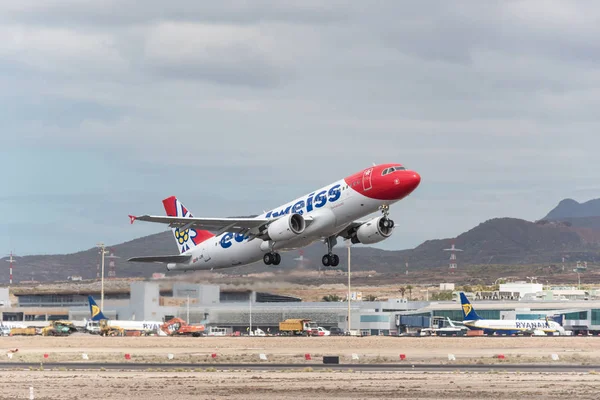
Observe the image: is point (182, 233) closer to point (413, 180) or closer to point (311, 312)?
point (413, 180)

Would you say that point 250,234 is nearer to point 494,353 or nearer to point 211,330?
point 494,353

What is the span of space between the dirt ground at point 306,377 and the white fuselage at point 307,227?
9.68m

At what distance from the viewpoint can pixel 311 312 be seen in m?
→ 175

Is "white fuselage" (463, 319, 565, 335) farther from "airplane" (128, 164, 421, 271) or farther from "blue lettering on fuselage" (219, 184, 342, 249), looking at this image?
"blue lettering on fuselage" (219, 184, 342, 249)

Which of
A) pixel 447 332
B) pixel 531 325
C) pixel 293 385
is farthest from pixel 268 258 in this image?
pixel 531 325

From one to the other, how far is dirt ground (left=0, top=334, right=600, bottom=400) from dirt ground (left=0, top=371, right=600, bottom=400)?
6 cm

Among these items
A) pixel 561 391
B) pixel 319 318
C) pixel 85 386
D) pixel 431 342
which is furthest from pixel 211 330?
pixel 561 391

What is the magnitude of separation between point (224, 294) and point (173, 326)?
3625 centimetres

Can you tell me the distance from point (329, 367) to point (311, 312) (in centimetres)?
9432

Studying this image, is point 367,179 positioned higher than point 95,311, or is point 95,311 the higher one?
point 367,179

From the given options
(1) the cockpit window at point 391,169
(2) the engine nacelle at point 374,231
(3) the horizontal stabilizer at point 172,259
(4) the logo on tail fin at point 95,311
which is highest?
(1) the cockpit window at point 391,169

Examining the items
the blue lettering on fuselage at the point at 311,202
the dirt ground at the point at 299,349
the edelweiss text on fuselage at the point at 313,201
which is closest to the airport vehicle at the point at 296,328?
the dirt ground at the point at 299,349

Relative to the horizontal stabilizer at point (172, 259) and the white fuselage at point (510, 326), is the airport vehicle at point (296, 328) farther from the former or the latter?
the horizontal stabilizer at point (172, 259)

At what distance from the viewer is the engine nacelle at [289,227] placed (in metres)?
75.3
